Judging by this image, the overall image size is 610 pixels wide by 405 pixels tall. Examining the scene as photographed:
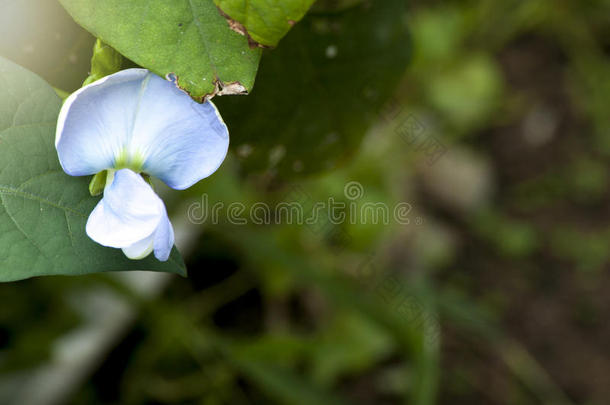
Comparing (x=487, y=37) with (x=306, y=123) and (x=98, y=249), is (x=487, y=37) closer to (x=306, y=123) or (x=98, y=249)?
(x=306, y=123)

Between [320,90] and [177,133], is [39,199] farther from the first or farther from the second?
[320,90]

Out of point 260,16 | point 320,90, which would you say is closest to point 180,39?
point 260,16

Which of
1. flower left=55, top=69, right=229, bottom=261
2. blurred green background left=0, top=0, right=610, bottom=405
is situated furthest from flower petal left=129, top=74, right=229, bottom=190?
blurred green background left=0, top=0, right=610, bottom=405

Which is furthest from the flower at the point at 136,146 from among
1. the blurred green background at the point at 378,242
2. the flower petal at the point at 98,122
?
the blurred green background at the point at 378,242

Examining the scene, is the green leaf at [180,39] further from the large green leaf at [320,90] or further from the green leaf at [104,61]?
the large green leaf at [320,90]

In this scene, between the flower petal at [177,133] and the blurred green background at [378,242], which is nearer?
the flower petal at [177,133]

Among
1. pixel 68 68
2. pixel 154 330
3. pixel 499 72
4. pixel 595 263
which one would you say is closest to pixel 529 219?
pixel 595 263
